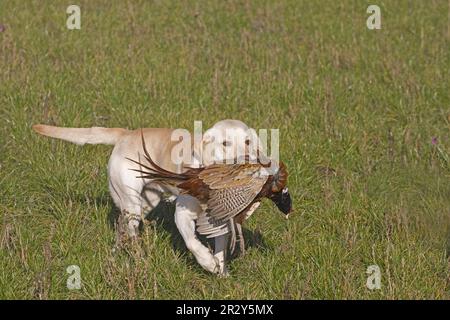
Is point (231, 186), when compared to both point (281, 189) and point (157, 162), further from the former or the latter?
point (157, 162)

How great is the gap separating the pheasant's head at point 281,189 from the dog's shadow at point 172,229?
0.40 meters

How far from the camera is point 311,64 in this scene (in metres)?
8.42

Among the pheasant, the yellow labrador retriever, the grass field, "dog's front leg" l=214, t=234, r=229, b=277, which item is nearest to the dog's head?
the yellow labrador retriever

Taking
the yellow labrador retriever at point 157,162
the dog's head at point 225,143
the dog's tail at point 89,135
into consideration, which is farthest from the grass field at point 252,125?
the dog's head at point 225,143

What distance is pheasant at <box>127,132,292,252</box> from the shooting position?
4.32 m

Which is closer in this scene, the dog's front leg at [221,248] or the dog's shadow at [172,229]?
the dog's front leg at [221,248]

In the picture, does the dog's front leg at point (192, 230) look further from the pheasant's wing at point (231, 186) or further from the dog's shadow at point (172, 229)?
the pheasant's wing at point (231, 186)

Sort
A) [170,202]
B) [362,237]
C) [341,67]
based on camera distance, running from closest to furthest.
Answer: [362,237] → [170,202] → [341,67]

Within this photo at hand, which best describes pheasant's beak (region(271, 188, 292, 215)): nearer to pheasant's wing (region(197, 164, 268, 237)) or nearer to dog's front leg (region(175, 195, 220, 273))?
pheasant's wing (region(197, 164, 268, 237))

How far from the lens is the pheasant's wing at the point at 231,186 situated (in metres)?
4.31

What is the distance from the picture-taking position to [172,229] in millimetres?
5328
